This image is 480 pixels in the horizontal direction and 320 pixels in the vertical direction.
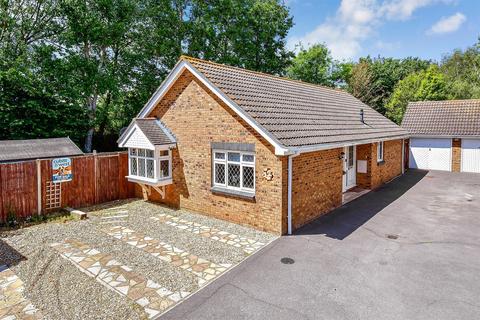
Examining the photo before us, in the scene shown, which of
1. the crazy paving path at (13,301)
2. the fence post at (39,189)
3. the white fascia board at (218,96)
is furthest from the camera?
the fence post at (39,189)

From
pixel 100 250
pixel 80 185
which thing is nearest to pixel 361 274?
pixel 100 250

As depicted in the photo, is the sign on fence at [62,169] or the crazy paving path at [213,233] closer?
the crazy paving path at [213,233]

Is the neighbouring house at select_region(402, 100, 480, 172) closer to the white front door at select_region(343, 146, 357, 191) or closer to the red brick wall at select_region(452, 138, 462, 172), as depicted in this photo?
the red brick wall at select_region(452, 138, 462, 172)

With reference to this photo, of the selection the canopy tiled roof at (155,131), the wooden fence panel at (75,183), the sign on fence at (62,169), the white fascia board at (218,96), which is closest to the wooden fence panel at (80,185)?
the wooden fence panel at (75,183)

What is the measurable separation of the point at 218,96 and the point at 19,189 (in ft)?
25.4

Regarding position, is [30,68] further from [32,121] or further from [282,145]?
[282,145]

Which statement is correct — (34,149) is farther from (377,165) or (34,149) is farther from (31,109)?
(377,165)

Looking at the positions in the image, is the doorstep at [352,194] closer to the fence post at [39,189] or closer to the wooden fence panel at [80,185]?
the wooden fence panel at [80,185]

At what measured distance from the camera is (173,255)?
24.8 feet

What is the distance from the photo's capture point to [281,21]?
103ft

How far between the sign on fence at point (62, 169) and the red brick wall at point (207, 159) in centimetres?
342

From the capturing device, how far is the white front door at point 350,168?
562 inches

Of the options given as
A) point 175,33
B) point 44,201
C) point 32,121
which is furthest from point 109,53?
point 44,201

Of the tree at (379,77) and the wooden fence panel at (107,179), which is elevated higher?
the tree at (379,77)
